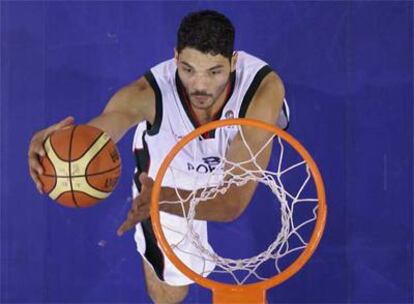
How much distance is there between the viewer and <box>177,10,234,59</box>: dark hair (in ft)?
6.19

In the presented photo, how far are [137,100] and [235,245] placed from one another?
92cm

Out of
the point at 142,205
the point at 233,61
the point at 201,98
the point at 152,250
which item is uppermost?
the point at 233,61

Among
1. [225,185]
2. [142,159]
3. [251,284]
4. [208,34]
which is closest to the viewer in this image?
[251,284]

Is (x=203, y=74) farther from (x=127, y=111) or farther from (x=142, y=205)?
(x=142, y=205)

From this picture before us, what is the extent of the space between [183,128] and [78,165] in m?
0.52

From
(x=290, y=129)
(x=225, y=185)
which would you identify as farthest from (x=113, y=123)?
(x=290, y=129)

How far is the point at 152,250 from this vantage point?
2.39 m

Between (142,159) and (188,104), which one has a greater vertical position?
(188,104)

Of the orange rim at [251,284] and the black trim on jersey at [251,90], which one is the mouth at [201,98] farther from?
the orange rim at [251,284]

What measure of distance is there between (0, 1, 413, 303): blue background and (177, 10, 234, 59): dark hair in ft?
2.56

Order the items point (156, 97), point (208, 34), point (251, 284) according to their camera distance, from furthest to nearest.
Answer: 1. point (156, 97)
2. point (208, 34)
3. point (251, 284)

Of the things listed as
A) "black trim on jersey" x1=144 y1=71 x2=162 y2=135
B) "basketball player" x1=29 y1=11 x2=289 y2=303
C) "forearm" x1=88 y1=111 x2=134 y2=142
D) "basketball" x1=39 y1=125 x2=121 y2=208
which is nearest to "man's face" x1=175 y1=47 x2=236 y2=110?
"basketball player" x1=29 y1=11 x2=289 y2=303

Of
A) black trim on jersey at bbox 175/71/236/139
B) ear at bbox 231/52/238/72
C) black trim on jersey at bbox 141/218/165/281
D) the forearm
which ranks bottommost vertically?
black trim on jersey at bbox 141/218/165/281

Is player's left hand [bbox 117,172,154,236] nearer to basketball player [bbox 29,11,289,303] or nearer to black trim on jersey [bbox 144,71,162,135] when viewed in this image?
basketball player [bbox 29,11,289,303]
